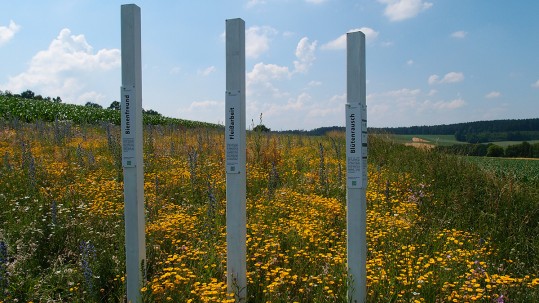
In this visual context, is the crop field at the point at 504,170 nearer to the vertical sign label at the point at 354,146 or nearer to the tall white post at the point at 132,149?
the vertical sign label at the point at 354,146

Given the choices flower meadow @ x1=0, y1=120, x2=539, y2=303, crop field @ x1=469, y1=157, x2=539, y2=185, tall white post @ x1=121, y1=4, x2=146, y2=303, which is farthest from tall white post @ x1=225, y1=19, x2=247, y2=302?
crop field @ x1=469, y1=157, x2=539, y2=185

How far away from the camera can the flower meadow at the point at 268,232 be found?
350 centimetres

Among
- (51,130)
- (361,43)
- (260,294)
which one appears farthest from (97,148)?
(361,43)

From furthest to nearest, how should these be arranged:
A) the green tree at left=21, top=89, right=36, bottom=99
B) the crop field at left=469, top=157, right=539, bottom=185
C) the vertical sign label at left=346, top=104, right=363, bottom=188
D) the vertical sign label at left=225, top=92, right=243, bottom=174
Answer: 1. the green tree at left=21, top=89, right=36, bottom=99
2. the crop field at left=469, top=157, right=539, bottom=185
3. the vertical sign label at left=225, top=92, right=243, bottom=174
4. the vertical sign label at left=346, top=104, right=363, bottom=188

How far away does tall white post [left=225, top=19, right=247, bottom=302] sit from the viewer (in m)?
3.18

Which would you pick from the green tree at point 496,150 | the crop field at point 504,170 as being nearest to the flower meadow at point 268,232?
the crop field at point 504,170

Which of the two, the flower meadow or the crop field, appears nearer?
the flower meadow

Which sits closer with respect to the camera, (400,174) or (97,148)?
(400,174)

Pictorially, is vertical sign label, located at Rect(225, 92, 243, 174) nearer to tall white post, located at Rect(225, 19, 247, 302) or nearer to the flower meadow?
tall white post, located at Rect(225, 19, 247, 302)

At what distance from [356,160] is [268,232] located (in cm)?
206

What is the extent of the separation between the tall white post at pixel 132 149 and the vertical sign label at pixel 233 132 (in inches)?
32.3

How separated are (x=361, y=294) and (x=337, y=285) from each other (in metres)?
0.43

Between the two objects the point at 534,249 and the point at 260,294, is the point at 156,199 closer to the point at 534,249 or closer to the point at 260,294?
the point at 260,294

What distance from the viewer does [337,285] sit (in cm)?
352
